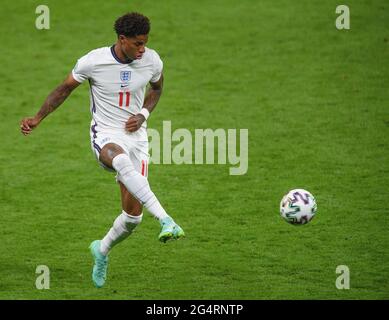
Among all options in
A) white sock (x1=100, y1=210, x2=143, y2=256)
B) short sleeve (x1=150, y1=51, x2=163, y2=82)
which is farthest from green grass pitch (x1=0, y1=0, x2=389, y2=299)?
short sleeve (x1=150, y1=51, x2=163, y2=82)

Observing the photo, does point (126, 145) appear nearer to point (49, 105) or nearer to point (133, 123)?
point (133, 123)

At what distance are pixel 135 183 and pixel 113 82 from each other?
117 centimetres

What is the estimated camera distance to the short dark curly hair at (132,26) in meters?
8.82

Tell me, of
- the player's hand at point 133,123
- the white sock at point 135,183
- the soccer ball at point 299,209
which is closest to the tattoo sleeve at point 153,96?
the player's hand at point 133,123

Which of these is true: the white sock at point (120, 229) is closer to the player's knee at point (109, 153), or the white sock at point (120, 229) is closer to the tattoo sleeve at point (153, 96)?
the player's knee at point (109, 153)

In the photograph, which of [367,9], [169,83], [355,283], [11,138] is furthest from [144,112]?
[367,9]

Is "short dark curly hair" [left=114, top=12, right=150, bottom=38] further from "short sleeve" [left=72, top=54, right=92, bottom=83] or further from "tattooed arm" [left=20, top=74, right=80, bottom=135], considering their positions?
"tattooed arm" [left=20, top=74, right=80, bottom=135]

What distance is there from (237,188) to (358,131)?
9.25 feet

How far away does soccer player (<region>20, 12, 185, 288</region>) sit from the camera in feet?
29.3

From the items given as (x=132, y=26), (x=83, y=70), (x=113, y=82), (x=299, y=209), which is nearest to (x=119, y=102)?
(x=113, y=82)

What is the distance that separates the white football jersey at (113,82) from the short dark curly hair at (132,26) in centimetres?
36
